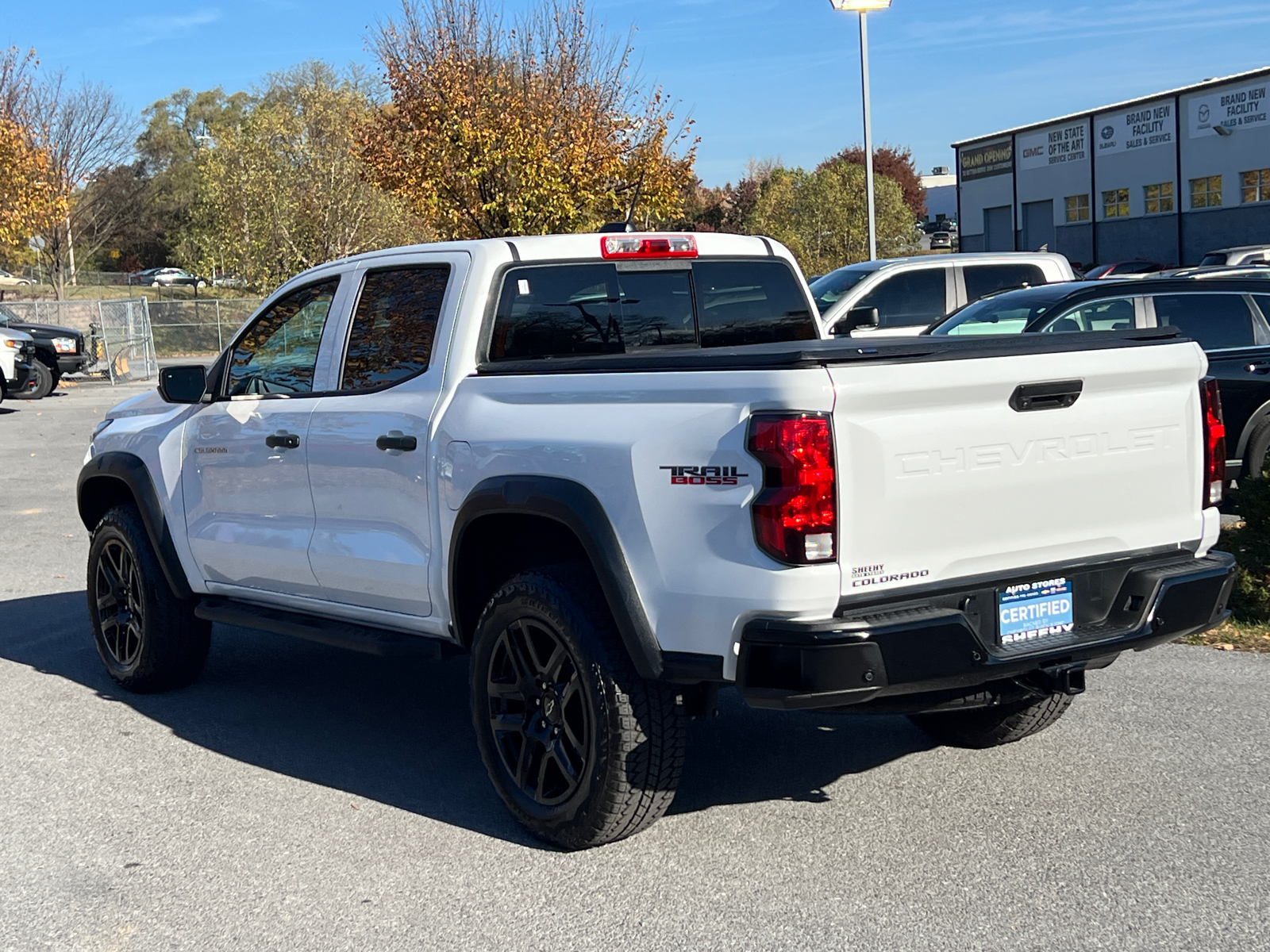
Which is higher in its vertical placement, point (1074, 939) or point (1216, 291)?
point (1216, 291)

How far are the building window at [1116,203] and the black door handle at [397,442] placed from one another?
176 feet

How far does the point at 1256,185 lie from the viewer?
47.5 metres

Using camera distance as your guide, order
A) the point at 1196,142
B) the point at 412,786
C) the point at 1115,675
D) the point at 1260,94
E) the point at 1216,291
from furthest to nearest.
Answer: the point at 1196,142, the point at 1260,94, the point at 1216,291, the point at 1115,675, the point at 412,786

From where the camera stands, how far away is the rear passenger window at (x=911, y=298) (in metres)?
14.9

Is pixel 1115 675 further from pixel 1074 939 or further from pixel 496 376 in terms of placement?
pixel 496 376

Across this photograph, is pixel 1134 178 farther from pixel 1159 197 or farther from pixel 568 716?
pixel 568 716

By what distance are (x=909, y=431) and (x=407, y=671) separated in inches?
151

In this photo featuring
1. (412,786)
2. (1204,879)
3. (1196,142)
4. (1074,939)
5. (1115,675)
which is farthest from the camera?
(1196,142)

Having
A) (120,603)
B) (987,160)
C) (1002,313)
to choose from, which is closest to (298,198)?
(987,160)

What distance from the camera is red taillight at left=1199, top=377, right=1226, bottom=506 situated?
468cm

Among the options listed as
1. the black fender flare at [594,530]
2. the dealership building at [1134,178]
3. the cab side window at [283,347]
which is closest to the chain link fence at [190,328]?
the dealership building at [1134,178]

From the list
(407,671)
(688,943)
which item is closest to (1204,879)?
(688,943)

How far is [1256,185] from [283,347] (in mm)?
47966

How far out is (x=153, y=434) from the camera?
21.9 feet
